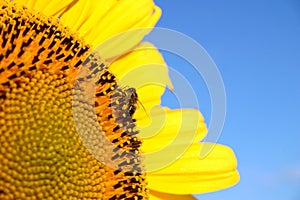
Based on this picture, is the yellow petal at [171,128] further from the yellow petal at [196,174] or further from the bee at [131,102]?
the bee at [131,102]

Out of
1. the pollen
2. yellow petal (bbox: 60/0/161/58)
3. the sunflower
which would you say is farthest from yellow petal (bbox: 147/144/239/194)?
yellow petal (bbox: 60/0/161/58)

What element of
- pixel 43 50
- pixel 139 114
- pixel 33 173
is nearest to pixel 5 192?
pixel 33 173

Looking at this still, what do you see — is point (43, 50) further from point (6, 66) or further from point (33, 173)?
point (33, 173)

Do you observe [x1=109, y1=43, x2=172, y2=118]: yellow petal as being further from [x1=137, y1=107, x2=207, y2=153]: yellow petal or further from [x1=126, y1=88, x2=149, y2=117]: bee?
[x1=126, y1=88, x2=149, y2=117]: bee

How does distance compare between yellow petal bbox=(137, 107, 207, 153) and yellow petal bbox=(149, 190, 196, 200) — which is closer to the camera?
yellow petal bbox=(149, 190, 196, 200)

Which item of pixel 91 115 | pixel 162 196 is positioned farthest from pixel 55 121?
pixel 162 196

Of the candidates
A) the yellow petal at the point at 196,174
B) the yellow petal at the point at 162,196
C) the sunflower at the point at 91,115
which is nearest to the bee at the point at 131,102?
the sunflower at the point at 91,115

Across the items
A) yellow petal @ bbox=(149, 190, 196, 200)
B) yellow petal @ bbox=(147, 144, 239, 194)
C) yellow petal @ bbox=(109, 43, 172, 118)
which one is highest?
yellow petal @ bbox=(109, 43, 172, 118)
